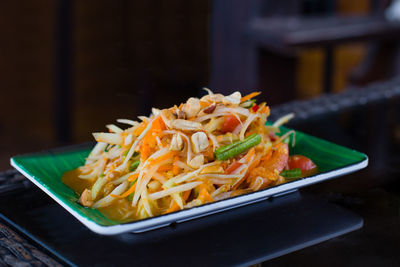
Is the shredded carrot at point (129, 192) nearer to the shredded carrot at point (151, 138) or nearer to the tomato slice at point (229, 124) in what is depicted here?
the shredded carrot at point (151, 138)

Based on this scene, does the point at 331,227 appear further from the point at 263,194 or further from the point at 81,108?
the point at 81,108

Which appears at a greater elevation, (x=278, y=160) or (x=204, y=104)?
(x=204, y=104)

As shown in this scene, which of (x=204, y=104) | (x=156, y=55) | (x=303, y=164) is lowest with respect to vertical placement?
(x=156, y=55)

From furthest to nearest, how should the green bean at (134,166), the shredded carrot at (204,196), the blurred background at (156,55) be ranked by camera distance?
the blurred background at (156,55) < the green bean at (134,166) < the shredded carrot at (204,196)

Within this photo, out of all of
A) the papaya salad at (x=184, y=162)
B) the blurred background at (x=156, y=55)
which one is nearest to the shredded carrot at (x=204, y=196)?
the papaya salad at (x=184, y=162)

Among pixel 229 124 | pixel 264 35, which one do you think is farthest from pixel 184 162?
pixel 264 35

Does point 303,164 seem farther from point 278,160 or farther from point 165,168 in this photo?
point 165,168

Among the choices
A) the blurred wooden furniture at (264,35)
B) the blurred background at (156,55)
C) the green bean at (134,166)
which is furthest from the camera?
the blurred background at (156,55)
